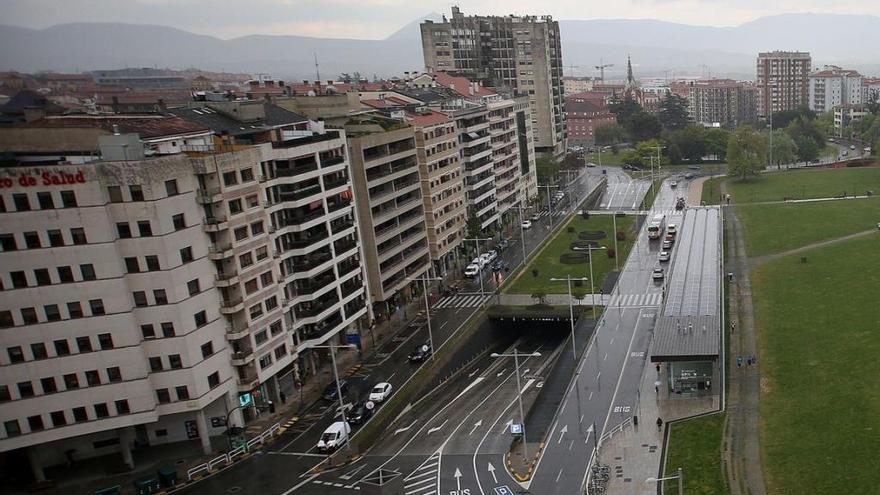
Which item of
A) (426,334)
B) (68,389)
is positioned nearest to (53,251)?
(68,389)

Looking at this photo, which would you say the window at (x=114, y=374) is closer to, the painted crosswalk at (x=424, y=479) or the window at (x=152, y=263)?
the window at (x=152, y=263)

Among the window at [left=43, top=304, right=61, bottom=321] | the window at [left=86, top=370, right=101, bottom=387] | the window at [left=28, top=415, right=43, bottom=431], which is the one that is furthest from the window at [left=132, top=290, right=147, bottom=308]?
the window at [left=28, top=415, right=43, bottom=431]

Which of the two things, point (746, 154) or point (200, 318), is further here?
point (746, 154)

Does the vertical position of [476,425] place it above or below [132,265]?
below

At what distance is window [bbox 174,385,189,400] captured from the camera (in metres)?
63.4

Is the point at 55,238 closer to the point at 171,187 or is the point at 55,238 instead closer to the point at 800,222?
the point at 171,187

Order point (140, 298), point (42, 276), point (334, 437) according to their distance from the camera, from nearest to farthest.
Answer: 1. point (42, 276)
2. point (140, 298)
3. point (334, 437)

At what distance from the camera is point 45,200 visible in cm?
5847

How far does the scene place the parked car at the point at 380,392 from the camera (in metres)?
72.6

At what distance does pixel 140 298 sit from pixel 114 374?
7.12 m

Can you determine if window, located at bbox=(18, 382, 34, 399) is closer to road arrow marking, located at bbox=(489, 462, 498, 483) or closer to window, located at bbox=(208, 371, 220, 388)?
window, located at bbox=(208, 371, 220, 388)

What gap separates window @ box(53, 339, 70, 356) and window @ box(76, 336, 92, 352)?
86cm

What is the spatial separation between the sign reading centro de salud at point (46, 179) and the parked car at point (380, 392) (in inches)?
1370

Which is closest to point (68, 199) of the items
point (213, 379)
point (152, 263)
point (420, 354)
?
point (152, 263)
